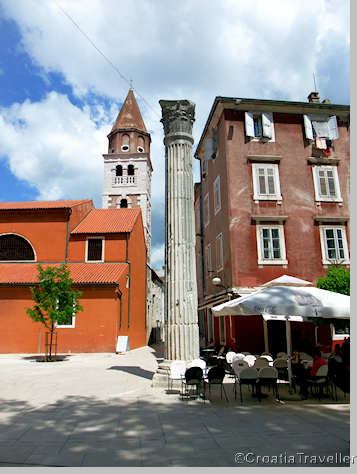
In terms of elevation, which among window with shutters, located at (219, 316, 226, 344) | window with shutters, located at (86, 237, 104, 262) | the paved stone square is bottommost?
the paved stone square

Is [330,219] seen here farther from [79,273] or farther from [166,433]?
[166,433]

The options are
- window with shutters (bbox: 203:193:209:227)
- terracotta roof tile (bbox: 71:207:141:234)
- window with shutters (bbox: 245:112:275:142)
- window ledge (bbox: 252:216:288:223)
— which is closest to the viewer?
window ledge (bbox: 252:216:288:223)

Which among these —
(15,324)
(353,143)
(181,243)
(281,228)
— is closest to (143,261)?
(15,324)

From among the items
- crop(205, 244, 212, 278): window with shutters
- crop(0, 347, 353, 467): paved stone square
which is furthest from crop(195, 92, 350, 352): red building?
crop(0, 347, 353, 467): paved stone square

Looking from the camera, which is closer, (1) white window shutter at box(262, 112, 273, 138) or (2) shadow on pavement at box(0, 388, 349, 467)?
(2) shadow on pavement at box(0, 388, 349, 467)

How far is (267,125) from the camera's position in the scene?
18719mm

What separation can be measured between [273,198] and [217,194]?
11.3 ft

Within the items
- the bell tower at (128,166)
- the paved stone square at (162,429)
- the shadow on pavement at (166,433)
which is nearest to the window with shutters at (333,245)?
the paved stone square at (162,429)

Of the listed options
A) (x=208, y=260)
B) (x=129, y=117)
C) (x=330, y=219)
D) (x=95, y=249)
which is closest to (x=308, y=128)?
(x=330, y=219)

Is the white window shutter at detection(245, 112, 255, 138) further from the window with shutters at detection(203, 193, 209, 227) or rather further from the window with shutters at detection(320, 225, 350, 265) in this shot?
the window with shutters at detection(320, 225, 350, 265)

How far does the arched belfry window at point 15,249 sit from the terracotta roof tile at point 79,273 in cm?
85

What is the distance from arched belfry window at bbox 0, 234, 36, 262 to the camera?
24.2 m

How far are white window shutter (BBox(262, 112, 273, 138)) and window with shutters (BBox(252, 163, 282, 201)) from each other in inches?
65.5

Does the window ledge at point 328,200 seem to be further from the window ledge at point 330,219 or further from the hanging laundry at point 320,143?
the hanging laundry at point 320,143
